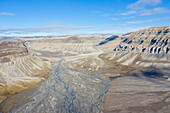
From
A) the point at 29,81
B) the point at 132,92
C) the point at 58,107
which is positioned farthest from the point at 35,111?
the point at 132,92

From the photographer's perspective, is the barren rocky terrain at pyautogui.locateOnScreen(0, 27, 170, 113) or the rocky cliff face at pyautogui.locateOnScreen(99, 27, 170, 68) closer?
the barren rocky terrain at pyautogui.locateOnScreen(0, 27, 170, 113)

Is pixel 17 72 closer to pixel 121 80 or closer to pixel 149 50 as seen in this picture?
pixel 121 80

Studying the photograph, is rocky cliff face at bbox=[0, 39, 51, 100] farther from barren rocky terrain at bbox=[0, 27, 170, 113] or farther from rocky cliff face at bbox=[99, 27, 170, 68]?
rocky cliff face at bbox=[99, 27, 170, 68]

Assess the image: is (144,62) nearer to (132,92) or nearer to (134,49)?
(134,49)

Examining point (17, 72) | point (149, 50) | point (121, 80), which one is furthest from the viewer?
point (149, 50)

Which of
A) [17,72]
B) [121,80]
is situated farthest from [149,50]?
[17,72]

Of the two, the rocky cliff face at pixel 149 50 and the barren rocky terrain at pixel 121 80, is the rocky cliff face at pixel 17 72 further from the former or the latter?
the rocky cliff face at pixel 149 50

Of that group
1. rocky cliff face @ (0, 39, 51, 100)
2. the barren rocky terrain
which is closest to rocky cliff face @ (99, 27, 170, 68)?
the barren rocky terrain

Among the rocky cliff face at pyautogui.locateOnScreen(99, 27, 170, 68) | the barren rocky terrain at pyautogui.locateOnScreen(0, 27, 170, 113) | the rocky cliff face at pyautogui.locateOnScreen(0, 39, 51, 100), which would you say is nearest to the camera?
the barren rocky terrain at pyautogui.locateOnScreen(0, 27, 170, 113)
